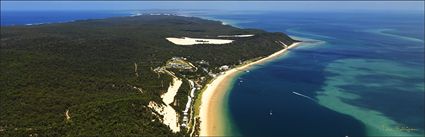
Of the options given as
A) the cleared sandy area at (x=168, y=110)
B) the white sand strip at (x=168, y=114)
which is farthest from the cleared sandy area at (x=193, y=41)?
the white sand strip at (x=168, y=114)

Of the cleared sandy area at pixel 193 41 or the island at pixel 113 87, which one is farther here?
the cleared sandy area at pixel 193 41

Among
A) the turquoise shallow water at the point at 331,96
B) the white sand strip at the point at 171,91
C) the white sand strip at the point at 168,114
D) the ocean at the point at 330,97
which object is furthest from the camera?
the white sand strip at the point at 171,91

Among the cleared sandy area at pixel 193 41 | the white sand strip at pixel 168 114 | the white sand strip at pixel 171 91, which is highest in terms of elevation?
the cleared sandy area at pixel 193 41

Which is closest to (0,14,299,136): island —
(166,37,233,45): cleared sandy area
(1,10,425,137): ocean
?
(1,10,425,137): ocean

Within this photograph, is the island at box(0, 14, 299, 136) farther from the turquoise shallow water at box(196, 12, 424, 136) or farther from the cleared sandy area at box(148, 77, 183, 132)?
the turquoise shallow water at box(196, 12, 424, 136)

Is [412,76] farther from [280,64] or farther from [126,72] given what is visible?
[126,72]

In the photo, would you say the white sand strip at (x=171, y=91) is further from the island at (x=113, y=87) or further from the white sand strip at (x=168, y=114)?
the white sand strip at (x=168, y=114)

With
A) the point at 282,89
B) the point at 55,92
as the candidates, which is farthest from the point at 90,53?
the point at 282,89
